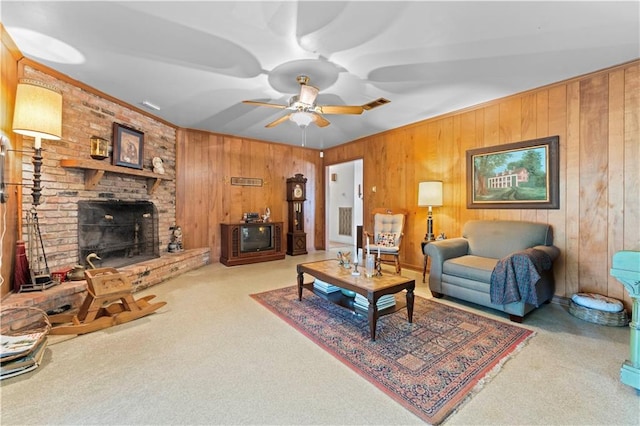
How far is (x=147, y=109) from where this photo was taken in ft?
12.9

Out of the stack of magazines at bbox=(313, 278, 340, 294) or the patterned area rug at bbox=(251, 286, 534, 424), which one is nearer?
the patterned area rug at bbox=(251, 286, 534, 424)

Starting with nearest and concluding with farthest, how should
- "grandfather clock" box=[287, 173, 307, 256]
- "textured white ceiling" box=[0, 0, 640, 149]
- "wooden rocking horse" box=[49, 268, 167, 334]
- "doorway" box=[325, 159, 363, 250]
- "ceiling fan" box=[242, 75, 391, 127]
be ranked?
"textured white ceiling" box=[0, 0, 640, 149]
"wooden rocking horse" box=[49, 268, 167, 334]
"ceiling fan" box=[242, 75, 391, 127]
"grandfather clock" box=[287, 173, 307, 256]
"doorway" box=[325, 159, 363, 250]

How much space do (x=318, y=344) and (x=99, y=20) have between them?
2.98 metres

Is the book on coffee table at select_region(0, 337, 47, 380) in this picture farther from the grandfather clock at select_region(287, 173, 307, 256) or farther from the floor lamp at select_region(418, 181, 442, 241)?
the grandfather clock at select_region(287, 173, 307, 256)

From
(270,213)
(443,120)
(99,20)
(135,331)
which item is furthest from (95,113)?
(443,120)

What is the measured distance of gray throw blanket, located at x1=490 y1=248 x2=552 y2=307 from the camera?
2.41 metres

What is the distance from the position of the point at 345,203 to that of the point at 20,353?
6.88 metres

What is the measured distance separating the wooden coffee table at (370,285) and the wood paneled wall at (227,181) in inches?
116

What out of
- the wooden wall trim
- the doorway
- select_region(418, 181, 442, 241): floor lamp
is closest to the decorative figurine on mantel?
the wooden wall trim

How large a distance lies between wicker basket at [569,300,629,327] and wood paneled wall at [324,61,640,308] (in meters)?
0.31

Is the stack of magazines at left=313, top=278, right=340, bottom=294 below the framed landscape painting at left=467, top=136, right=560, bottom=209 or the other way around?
below

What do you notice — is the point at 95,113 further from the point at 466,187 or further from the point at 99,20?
the point at 466,187

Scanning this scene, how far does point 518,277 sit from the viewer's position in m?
2.47

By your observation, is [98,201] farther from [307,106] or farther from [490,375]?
[490,375]
